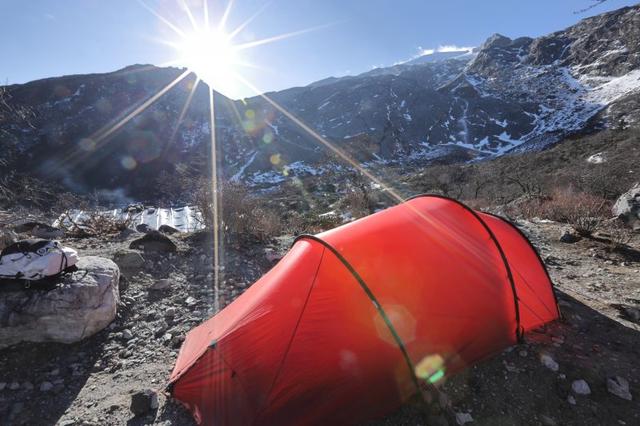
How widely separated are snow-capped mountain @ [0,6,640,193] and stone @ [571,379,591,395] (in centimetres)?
6214

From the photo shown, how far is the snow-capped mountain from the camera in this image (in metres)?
90.5

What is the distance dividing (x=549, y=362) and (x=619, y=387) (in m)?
0.62

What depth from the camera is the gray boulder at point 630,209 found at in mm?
9977

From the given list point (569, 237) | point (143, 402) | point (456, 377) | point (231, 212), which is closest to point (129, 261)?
point (231, 212)

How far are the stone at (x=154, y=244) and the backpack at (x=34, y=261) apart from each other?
305cm

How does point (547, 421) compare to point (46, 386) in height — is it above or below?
below

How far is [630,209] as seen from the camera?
10.2m

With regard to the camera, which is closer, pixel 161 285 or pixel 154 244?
pixel 161 285

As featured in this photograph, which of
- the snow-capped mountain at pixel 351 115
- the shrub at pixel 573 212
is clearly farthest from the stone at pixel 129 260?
the snow-capped mountain at pixel 351 115

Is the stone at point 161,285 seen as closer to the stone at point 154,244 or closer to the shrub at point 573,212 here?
the stone at point 154,244

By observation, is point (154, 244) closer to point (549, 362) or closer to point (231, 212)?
point (231, 212)

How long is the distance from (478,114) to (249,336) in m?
164

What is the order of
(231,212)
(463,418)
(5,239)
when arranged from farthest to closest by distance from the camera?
(231,212) → (5,239) → (463,418)

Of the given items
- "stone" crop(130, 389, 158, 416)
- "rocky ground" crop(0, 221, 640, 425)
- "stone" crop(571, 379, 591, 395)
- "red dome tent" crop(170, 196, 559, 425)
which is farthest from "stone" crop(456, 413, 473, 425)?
"stone" crop(130, 389, 158, 416)
